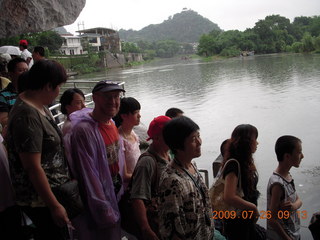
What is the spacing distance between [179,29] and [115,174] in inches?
4442

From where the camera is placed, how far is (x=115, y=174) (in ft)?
5.75

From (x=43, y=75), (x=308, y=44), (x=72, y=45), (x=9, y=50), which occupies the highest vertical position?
(x=72, y=45)

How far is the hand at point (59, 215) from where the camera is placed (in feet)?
4.52

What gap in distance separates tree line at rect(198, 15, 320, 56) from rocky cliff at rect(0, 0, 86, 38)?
43223 mm

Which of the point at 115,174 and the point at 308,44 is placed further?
the point at 308,44

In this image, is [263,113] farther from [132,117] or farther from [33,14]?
[132,117]

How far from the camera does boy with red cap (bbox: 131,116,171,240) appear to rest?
4.92 ft

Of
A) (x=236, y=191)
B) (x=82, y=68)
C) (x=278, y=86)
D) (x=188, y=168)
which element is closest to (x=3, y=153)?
(x=188, y=168)

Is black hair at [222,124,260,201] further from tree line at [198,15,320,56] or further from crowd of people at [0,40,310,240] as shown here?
tree line at [198,15,320,56]

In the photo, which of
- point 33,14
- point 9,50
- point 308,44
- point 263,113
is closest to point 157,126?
point 9,50

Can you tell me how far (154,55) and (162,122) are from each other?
71488 mm

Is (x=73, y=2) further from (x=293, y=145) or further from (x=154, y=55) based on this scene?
(x=154, y=55)

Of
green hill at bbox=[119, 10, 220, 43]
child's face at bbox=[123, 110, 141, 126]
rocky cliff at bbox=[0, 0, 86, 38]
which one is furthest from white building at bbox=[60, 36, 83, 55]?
green hill at bbox=[119, 10, 220, 43]

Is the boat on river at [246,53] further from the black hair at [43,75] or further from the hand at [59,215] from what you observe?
the hand at [59,215]
